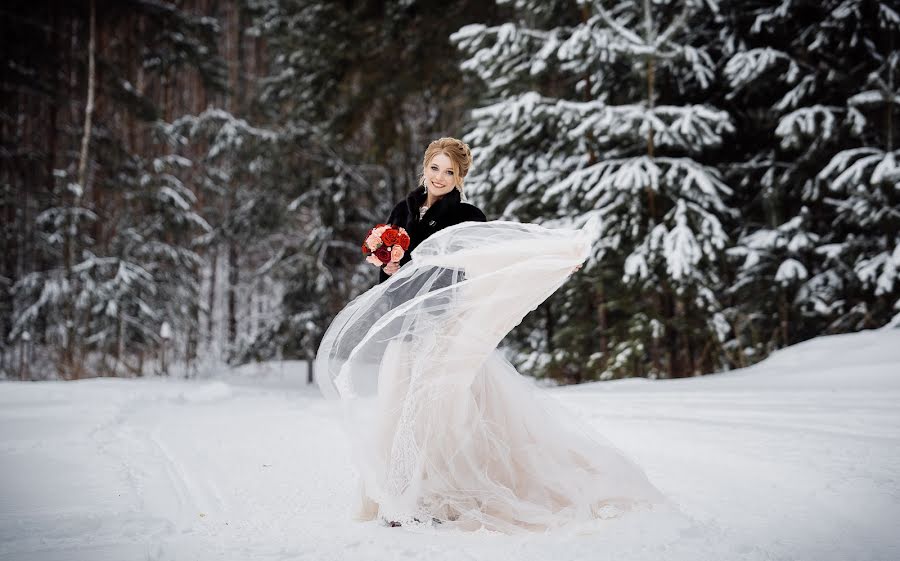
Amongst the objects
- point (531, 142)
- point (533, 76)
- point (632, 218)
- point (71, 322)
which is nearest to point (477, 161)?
point (531, 142)

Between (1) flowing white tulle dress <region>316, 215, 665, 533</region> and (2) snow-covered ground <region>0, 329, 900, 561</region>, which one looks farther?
(1) flowing white tulle dress <region>316, 215, 665, 533</region>

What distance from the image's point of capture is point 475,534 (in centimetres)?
245

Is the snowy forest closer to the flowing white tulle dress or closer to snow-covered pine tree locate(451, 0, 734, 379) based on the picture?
snow-covered pine tree locate(451, 0, 734, 379)

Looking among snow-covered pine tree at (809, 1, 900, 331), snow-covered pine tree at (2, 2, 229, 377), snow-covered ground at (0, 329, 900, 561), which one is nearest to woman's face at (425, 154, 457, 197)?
snow-covered ground at (0, 329, 900, 561)

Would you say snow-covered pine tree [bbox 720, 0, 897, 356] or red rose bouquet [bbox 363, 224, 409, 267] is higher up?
snow-covered pine tree [bbox 720, 0, 897, 356]

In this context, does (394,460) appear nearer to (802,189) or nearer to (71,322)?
(802,189)

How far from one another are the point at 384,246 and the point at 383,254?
43 mm

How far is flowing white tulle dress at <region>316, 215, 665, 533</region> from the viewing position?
2.64 metres

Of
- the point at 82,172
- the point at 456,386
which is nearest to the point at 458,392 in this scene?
the point at 456,386

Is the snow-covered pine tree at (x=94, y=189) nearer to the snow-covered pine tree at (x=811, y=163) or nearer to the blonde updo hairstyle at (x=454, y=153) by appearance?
the blonde updo hairstyle at (x=454, y=153)

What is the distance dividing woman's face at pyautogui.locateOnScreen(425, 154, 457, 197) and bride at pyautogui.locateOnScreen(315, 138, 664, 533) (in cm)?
39

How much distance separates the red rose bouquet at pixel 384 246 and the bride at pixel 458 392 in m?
0.13

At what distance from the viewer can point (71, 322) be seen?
11398 mm

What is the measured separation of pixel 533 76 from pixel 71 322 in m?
10.3
